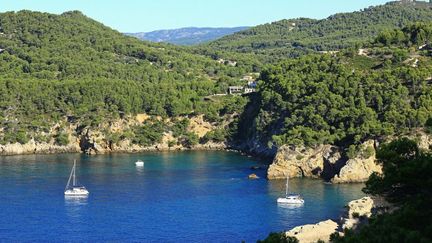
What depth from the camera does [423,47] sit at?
8769cm

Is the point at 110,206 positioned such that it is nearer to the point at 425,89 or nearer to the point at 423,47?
the point at 425,89

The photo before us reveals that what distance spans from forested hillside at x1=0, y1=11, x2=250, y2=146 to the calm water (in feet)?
49.2

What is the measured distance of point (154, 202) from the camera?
62.1 metres

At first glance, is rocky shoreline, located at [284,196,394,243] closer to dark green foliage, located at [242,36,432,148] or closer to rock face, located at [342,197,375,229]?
rock face, located at [342,197,375,229]

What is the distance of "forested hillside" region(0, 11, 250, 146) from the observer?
326 feet

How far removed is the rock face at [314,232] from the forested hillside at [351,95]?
918 inches

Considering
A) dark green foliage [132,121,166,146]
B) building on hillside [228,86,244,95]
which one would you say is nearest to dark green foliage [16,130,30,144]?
dark green foliage [132,121,166,146]

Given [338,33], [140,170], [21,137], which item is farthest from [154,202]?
[338,33]

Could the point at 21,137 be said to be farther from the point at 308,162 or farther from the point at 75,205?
the point at 308,162

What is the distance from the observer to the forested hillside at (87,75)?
9931 centimetres

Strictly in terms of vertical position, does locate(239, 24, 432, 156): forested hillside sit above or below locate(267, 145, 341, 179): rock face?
above

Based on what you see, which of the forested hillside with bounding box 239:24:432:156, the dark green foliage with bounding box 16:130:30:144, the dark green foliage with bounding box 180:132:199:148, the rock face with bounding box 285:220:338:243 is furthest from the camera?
the dark green foliage with bounding box 180:132:199:148

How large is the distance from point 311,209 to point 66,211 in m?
18.3

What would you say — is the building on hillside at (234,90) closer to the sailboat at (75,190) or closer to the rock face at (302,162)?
the rock face at (302,162)
